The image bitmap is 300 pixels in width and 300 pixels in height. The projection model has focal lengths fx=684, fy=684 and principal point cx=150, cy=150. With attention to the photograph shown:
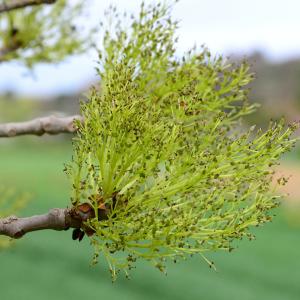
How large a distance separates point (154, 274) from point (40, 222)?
15860 millimetres

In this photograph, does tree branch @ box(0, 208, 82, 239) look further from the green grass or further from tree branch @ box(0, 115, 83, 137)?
the green grass

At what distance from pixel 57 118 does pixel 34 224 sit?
1315mm

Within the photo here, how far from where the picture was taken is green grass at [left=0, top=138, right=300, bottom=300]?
17.6 meters

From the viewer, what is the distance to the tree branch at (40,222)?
3.51 metres

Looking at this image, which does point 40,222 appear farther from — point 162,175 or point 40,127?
point 40,127

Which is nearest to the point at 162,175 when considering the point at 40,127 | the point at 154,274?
the point at 40,127

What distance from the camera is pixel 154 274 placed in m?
19.1

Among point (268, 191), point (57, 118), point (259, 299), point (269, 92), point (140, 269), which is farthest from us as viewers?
point (269, 92)

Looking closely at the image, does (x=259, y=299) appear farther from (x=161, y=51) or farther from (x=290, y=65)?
(x=290, y=65)

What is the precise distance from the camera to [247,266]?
20.0m

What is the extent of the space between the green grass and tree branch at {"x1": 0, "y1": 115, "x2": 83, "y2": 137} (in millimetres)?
10635

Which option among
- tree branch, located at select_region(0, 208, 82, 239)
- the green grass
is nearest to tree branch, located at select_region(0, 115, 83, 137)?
tree branch, located at select_region(0, 208, 82, 239)

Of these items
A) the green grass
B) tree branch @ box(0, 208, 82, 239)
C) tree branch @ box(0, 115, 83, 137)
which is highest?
the green grass

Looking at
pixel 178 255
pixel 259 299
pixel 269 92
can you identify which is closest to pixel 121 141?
pixel 178 255
